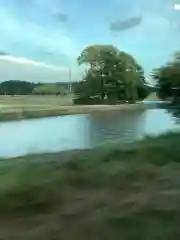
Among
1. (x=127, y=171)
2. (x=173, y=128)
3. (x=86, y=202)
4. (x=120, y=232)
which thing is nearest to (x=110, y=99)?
(x=173, y=128)

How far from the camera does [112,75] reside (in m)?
4.93

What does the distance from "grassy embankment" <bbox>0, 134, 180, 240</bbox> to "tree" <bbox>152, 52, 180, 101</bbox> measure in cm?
162

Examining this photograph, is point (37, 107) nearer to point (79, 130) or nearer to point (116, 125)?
point (79, 130)

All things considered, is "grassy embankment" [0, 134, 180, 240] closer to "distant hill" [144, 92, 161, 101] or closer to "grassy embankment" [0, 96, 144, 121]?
"grassy embankment" [0, 96, 144, 121]

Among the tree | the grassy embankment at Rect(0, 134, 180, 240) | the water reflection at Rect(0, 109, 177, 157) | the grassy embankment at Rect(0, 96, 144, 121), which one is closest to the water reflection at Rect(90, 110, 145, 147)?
the water reflection at Rect(0, 109, 177, 157)

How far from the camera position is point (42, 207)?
86.2 inches

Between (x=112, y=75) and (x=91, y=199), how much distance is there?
2.83m

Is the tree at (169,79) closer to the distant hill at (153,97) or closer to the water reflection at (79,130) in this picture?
the distant hill at (153,97)

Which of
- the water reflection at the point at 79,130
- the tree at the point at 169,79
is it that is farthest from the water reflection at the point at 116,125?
the tree at the point at 169,79

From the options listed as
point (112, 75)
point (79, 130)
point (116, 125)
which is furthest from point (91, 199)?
point (112, 75)

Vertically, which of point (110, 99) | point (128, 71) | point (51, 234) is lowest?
point (51, 234)

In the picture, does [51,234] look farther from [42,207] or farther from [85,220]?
[42,207]

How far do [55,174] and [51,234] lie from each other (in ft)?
2.84

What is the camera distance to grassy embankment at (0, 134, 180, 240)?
1.87 m
